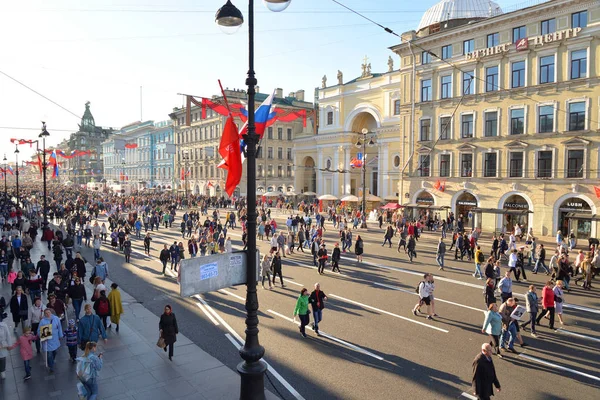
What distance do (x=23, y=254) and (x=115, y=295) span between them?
6810 millimetres

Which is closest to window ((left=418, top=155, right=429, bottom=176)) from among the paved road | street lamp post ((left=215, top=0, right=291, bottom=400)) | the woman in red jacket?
the paved road

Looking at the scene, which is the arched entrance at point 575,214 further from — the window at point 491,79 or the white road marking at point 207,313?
the white road marking at point 207,313

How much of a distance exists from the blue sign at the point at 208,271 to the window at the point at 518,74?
104 ft

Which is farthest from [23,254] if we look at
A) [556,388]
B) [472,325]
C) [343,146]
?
[343,146]

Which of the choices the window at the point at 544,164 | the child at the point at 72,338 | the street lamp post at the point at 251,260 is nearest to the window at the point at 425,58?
the window at the point at 544,164

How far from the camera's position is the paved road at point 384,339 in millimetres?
8633

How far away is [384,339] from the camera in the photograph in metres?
11.1

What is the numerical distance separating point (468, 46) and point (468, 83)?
2992mm

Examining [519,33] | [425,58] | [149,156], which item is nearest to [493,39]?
[519,33]

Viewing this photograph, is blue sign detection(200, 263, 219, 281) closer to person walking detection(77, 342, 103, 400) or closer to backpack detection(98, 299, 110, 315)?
A: person walking detection(77, 342, 103, 400)

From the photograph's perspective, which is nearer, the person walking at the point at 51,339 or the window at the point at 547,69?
the person walking at the point at 51,339

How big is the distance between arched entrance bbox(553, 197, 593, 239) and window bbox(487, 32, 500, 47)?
13.0m

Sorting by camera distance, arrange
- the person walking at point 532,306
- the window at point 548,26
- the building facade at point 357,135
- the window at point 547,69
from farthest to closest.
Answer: the building facade at point 357,135 → the window at point 547,69 → the window at point 548,26 → the person walking at point 532,306

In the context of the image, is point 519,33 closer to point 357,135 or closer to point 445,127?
point 445,127
